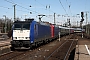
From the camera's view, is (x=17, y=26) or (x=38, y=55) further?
(x=17, y=26)

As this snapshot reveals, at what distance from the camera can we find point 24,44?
21266 mm

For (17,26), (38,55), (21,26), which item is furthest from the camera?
(17,26)

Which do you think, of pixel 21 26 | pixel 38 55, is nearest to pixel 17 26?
pixel 21 26

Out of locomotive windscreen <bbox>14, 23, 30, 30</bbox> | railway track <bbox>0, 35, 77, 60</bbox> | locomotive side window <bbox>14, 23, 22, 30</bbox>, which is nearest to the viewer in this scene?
railway track <bbox>0, 35, 77, 60</bbox>

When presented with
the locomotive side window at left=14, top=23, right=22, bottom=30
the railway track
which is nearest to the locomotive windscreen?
the locomotive side window at left=14, top=23, right=22, bottom=30

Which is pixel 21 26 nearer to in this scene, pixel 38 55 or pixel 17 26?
pixel 17 26

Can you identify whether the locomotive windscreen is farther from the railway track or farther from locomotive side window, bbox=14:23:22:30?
the railway track

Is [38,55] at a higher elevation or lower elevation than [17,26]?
lower

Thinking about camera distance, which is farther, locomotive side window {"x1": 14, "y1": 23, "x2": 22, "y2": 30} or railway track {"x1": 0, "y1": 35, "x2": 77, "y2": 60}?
locomotive side window {"x1": 14, "y1": 23, "x2": 22, "y2": 30}

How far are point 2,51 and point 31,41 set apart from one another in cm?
311

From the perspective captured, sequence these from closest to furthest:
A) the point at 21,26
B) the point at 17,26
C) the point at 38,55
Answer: the point at 38,55 < the point at 21,26 < the point at 17,26

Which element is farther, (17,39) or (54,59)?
(17,39)

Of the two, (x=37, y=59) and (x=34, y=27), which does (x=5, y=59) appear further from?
(x=34, y=27)

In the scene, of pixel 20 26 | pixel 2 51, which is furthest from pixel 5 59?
pixel 20 26
